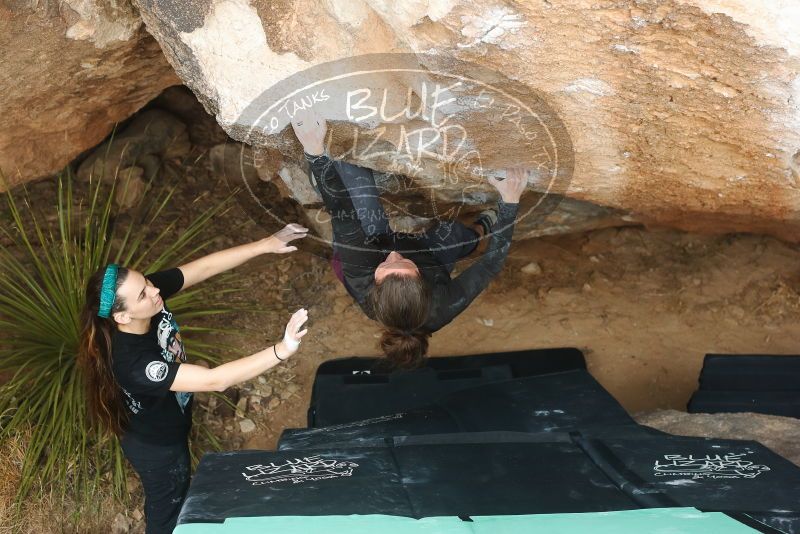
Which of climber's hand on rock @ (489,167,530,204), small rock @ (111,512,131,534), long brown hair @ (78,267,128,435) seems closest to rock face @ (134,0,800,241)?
climber's hand on rock @ (489,167,530,204)

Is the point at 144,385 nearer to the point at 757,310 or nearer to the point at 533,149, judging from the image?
the point at 533,149

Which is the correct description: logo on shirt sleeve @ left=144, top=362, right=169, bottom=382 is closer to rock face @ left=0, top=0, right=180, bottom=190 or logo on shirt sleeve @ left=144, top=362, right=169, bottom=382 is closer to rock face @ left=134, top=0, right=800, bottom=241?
rock face @ left=134, top=0, right=800, bottom=241

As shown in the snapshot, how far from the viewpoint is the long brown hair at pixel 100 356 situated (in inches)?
84.7

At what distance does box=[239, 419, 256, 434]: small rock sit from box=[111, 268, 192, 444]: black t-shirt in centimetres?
66

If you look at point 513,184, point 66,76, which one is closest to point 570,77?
point 513,184

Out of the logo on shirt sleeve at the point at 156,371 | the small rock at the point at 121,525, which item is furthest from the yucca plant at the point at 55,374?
the logo on shirt sleeve at the point at 156,371

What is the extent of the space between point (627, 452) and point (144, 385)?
4.49ft

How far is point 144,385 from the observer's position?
84.6 inches

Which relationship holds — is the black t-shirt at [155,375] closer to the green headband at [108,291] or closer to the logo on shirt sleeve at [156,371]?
the logo on shirt sleeve at [156,371]

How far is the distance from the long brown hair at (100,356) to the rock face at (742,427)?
173cm

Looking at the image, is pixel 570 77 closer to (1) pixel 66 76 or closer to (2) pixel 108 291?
(2) pixel 108 291

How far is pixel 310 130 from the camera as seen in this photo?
7.58 ft

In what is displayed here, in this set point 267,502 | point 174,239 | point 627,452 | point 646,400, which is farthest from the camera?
point 174,239

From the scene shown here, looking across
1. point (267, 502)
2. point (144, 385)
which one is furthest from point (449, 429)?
point (144, 385)
